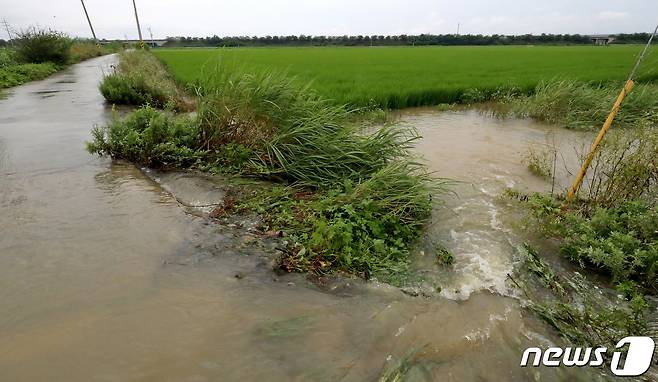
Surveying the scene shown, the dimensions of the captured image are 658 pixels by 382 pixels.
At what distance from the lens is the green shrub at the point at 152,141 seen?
485 cm

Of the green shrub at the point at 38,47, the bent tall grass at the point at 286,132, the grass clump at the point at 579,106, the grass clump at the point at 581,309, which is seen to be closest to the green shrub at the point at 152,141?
the bent tall grass at the point at 286,132

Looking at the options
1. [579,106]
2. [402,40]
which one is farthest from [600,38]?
[579,106]

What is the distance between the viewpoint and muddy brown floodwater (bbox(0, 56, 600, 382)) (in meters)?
2.01

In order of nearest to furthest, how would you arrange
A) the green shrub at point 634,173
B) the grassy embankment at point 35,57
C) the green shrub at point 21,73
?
1. the green shrub at point 634,173
2. the green shrub at point 21,73
3. the grassy embankment at point 35,57

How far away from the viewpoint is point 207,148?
4.98m

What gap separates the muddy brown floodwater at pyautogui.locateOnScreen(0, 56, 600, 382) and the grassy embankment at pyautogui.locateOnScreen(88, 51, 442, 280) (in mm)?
293

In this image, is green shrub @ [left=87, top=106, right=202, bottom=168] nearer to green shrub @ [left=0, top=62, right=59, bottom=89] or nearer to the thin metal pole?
the thin metal pole

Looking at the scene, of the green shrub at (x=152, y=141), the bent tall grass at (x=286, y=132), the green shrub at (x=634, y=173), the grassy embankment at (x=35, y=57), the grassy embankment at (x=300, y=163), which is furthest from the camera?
the grassy embankment at (x=35, y=57)

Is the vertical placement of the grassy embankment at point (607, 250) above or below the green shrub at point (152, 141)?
below

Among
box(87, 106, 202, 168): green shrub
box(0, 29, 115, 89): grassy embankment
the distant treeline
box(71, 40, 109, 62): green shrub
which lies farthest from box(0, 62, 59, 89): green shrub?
the distant treeline

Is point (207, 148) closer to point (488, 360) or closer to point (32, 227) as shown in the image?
point (32, 227)

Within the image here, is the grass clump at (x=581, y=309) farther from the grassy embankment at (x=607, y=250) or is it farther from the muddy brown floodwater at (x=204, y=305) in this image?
the muddy brown floodwater at (x=204, y=305)

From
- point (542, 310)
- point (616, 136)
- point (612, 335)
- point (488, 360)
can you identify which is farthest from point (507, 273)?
point (616, 136)

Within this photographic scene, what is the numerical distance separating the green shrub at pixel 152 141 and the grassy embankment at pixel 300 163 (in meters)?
0.01
